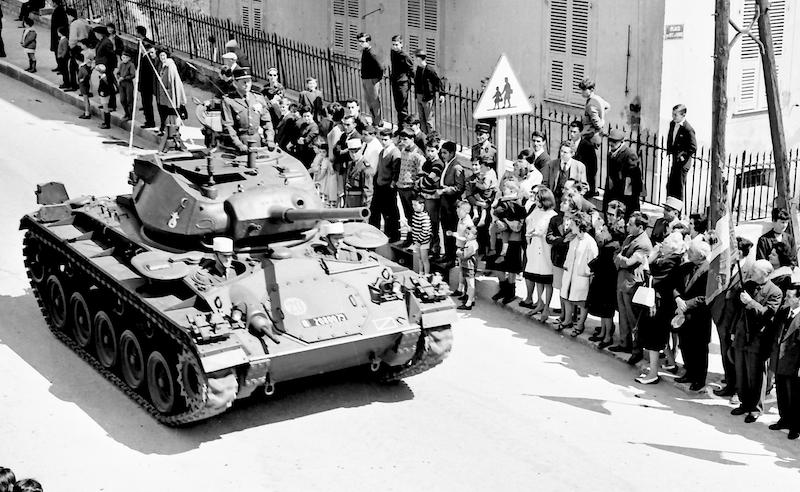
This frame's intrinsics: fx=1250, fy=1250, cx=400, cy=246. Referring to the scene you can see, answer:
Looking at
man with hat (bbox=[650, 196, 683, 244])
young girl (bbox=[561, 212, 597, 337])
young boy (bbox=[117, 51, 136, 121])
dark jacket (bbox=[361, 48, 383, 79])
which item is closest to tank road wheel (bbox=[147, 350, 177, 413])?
young girl (bbox=[561, 212, 597, 337])

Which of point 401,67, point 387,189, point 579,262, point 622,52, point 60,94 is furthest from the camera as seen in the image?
point 60,94

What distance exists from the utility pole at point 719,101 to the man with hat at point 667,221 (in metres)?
0.56

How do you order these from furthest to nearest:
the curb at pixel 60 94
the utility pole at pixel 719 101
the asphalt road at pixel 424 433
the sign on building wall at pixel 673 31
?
the curb at pixel 60 94 → the sign on building wall at pixel 673 31 → the utility pole at pixel 719 101 → the asphalt road at pixel 424 433

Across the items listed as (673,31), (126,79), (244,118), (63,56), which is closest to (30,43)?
(63,56)

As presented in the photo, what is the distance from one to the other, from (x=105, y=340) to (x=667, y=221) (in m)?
7.00

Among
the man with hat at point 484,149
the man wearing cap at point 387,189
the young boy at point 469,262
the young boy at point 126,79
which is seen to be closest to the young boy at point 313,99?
the man wearing cap at point 387,189

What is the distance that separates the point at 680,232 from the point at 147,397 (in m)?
6.49

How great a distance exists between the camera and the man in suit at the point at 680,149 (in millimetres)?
18094

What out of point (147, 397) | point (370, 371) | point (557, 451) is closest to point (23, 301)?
point (147, 397)

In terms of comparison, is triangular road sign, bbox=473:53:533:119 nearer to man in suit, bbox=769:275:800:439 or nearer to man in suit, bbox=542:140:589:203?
man in suit, bbox=542:140:589:203

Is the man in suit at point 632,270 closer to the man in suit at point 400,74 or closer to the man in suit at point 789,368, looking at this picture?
the man in suit at point 789,368

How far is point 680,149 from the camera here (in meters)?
18.2

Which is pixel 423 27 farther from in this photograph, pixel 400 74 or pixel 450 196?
pixel 450 196

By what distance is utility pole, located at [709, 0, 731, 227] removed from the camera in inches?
584
